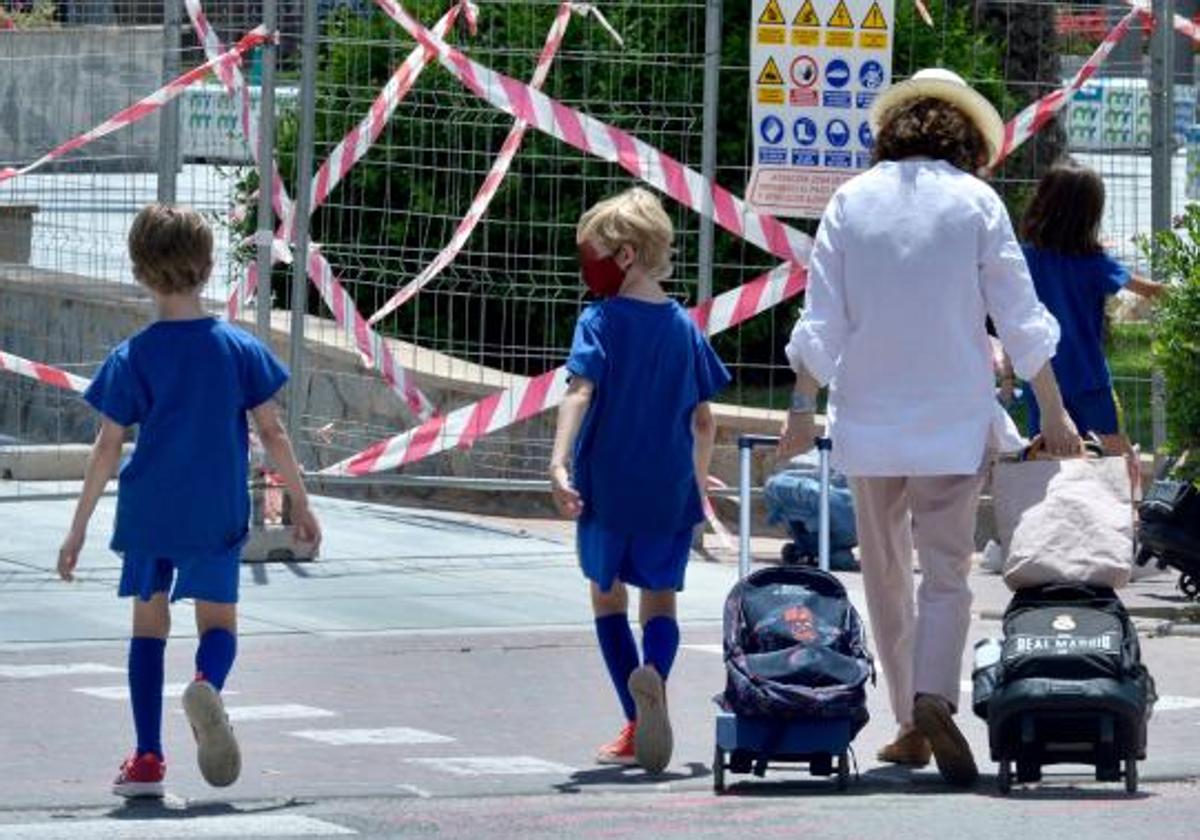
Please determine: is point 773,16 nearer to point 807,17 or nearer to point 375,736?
point 807,17

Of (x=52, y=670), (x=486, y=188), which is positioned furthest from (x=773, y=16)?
(x=52, y=670)

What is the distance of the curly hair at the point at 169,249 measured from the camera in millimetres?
8328

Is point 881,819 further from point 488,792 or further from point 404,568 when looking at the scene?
point 404,568

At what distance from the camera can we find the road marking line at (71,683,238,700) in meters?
10.0

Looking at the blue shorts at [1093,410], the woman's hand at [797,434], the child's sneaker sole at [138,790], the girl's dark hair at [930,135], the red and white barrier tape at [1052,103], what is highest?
the red and white barrier tape at [1052,103]

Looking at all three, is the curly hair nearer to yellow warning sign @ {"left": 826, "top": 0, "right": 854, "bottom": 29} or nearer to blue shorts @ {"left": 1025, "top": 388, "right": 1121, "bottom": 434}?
blue shorts @ {"left": 1025, "top": 388, "right": 1121, "bottom": 434}

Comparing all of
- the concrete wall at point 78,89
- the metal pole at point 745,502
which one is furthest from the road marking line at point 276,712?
the concrete wall at point 78,89

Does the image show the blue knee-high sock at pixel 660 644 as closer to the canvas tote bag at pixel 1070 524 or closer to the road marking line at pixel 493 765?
the road marking line at pixel 493 765

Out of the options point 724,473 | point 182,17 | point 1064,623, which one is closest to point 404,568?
point 724,473

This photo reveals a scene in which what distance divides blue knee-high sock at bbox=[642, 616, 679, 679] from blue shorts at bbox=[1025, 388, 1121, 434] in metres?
2.45

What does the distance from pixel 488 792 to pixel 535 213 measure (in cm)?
753

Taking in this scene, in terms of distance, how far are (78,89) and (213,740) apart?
777 centimetres

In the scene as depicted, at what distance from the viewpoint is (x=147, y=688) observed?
27.3 feet

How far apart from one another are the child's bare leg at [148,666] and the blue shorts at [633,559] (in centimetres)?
119
